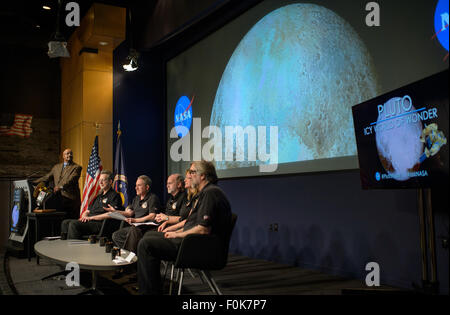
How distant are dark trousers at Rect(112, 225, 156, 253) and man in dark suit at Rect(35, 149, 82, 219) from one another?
1.92 meters

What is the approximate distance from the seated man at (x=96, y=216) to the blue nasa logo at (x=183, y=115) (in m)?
2.25

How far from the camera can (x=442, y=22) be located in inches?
124

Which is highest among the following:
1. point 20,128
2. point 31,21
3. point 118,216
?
point 31,21

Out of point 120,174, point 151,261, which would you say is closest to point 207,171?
point 151,261

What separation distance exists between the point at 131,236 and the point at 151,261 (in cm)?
123

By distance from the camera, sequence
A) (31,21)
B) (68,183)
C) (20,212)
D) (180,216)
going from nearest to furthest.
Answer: (180,216) → (20,212) → (68,183) → (31,21)

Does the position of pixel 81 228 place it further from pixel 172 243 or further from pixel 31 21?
pixel 31 21

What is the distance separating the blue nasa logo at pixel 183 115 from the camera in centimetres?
705

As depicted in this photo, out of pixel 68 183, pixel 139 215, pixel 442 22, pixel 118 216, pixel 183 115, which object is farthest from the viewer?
pixel 183 115

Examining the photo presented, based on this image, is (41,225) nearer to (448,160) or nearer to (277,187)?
(277,187)

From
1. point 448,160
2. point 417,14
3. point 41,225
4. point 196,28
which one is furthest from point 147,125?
point 448,160

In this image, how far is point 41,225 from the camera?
18.1 ft

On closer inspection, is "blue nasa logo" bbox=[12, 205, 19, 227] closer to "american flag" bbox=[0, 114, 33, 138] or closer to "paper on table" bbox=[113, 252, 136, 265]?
"paper on table" bbox=[113, 252, 136, 265]

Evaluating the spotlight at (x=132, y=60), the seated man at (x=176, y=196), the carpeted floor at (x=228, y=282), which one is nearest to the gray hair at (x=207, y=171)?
the carpeted floor at (x=228, y=282)
